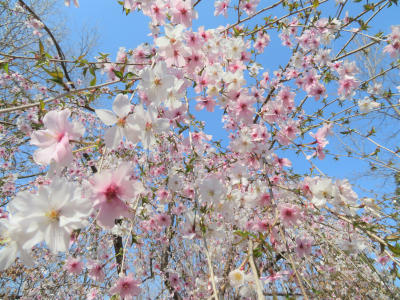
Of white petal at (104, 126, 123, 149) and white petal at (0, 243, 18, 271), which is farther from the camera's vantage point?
white petal at (104, 126, 123, 149)

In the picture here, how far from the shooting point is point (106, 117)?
0.94 meters

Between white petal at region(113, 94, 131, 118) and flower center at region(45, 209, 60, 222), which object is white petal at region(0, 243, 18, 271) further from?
white petal at region(113, 94, 131, 118)

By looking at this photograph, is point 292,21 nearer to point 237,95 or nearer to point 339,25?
point 339,25

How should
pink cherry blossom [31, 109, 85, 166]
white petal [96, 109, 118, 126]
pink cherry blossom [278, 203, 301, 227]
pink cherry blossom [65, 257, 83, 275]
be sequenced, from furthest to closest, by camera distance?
pink cherry blossom [65, 257, 83, 275] → pink cherry blossom [278, 203, 301, 227] → white petal [96, 109, 118, 126] → pink cherry blossom [31, 109, 85, 166]

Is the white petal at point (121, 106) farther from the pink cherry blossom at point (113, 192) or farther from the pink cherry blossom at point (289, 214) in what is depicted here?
the pink cherry blossom at point (289, 214)

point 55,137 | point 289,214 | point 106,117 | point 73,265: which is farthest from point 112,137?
point 73,265

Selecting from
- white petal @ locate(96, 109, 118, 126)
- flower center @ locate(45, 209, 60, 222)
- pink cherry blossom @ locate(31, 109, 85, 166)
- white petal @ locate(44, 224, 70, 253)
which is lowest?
white petal @ locate(44, 224, 70, 253)

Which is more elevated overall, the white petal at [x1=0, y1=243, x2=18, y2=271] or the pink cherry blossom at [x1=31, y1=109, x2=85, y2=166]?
the pink cherry blossom at [x1=31, y1=109, x2=85, y2=166]

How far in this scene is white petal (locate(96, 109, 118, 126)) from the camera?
3.06 ft

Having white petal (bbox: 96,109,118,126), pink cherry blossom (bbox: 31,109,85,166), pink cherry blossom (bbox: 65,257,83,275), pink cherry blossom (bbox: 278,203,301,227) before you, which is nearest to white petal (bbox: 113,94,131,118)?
white petal (bbox: 96,109,118,126)

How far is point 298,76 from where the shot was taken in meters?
2.75

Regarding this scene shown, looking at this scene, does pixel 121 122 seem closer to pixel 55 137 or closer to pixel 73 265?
pixel 55 137

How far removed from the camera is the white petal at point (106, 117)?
36.7 inches

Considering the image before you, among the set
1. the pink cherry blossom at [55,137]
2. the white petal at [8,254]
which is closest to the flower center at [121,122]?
the pink cherry blossom at [55,137]
